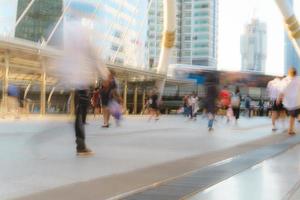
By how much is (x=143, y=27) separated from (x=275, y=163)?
105 ft

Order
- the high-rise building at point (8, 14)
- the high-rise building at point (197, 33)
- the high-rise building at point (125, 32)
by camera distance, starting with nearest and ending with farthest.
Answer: the high-rise building at point (8, 14) < the high-rise building at point (125, 32) < the high-rise building at point (197, 33)

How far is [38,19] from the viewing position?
24.8 metres

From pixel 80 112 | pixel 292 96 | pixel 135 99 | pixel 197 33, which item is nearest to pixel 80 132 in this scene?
pixel 80 112

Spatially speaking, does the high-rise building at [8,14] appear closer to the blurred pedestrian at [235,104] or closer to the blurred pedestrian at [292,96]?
the blurred pedestrian at [235,104]

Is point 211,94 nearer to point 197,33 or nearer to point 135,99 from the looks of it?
point 135,99

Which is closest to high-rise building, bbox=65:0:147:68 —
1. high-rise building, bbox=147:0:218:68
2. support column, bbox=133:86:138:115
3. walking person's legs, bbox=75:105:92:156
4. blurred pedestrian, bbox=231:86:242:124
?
support column, bbox=133:86:138:115

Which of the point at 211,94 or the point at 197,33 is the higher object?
the point at 197,33

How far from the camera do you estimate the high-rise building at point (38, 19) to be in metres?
22.8

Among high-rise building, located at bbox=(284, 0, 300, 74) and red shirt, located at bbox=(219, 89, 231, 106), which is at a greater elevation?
high-rise building, located at bbox=(284, 0, 300, 74)

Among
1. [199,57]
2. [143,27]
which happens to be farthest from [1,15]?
[199,57]

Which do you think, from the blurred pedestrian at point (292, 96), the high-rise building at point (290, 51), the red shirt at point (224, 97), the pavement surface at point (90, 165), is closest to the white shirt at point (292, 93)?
the blurred pedestrian at point (292, 96)

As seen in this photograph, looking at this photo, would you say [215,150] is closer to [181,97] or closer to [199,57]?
[181,97]

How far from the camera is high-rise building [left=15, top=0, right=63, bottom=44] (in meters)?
22.8

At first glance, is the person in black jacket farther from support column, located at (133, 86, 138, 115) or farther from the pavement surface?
support column, located at (133, 86, 138, 115)
